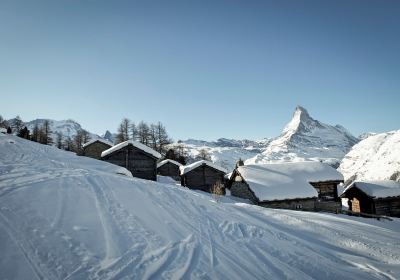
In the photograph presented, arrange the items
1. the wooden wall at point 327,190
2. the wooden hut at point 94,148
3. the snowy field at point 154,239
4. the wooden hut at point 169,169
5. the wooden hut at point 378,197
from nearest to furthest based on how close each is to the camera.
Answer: the snowy field at point 154,239 → the wooden wall at point 327,190 → the wooden hut at point 378,197 → the wooden hut at point 94,148 → the wooden hut at point 169,169

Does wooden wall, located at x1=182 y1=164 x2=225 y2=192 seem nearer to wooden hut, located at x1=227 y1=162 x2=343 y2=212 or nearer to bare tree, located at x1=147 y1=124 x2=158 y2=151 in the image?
wooden hut, located at x1=227 y1=162 x2=343 y2=212

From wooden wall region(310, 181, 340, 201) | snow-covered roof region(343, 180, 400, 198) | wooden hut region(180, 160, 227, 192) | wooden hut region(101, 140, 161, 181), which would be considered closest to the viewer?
wooden hut region(101, 140, 161, 181)

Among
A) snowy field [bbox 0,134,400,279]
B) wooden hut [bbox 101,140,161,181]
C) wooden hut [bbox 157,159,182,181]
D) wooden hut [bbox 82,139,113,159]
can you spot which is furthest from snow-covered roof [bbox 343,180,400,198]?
wooden hut [bbox 82,139,113,159]

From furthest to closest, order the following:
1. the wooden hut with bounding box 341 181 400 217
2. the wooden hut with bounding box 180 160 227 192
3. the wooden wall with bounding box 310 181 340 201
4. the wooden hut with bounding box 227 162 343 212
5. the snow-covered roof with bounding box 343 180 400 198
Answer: the wooden hut with bounding box 180 160 227 192, the snow-covered roof with bounding box 343 180 400 198, the wooden hut with bounding box 341 181 400 217, the wooden wall with bounding box 310 181 340 201, the wooden hut with bounding box 227 162 343 212

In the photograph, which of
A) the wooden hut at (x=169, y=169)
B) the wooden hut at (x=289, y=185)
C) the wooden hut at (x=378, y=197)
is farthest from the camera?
the wooden hut at (x=169, y=169)

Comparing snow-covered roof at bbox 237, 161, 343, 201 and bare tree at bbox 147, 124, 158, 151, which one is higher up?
bare tree at bbox 147, 124, 158, 151

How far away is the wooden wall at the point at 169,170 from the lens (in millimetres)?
49906

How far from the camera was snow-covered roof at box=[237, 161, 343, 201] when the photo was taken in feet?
87.7

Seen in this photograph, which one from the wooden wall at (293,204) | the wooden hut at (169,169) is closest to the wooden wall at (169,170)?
the wooden hut at (169,169)

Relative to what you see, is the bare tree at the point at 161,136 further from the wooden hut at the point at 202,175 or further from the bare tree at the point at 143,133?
the wooden hut at the point at 202,175

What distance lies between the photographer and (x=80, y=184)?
12.2 metres

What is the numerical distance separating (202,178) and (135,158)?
10.1 m

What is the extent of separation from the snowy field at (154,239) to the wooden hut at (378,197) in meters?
23.4

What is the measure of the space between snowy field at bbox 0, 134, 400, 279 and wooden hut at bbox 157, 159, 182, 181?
120ft
